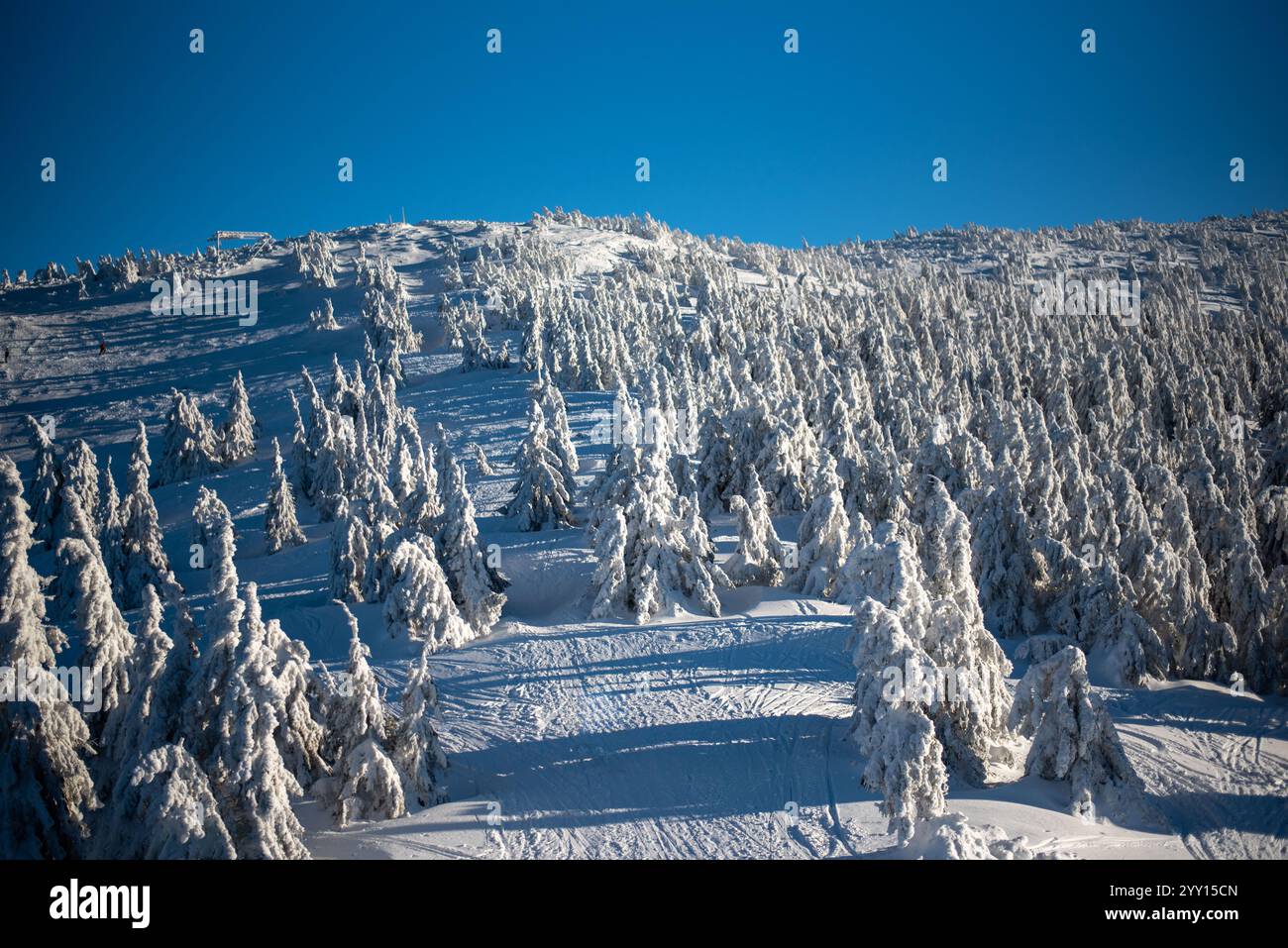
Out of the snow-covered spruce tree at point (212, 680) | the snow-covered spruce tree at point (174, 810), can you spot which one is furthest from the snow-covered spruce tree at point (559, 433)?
the snow-covered spruce tree at point (174, 810)

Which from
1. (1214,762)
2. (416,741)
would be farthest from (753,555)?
(416,741)

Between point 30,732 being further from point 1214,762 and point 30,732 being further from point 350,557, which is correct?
point 1214,762

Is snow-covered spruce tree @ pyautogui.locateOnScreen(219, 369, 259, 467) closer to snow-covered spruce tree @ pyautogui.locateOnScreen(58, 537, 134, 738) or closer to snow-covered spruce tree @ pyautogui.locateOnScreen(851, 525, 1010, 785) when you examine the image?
snow-covered spruce tree @ pyautogui.locateOnScreen(58, 537, 134, 738)

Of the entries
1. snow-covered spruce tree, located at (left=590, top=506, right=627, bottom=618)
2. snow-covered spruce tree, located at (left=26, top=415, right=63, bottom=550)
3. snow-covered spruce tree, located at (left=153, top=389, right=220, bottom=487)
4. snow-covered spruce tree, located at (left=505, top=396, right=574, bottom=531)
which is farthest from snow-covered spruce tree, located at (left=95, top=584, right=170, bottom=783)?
snow-covered spruce tree, located at (left=153, top=389, right=220, bottom=487)
